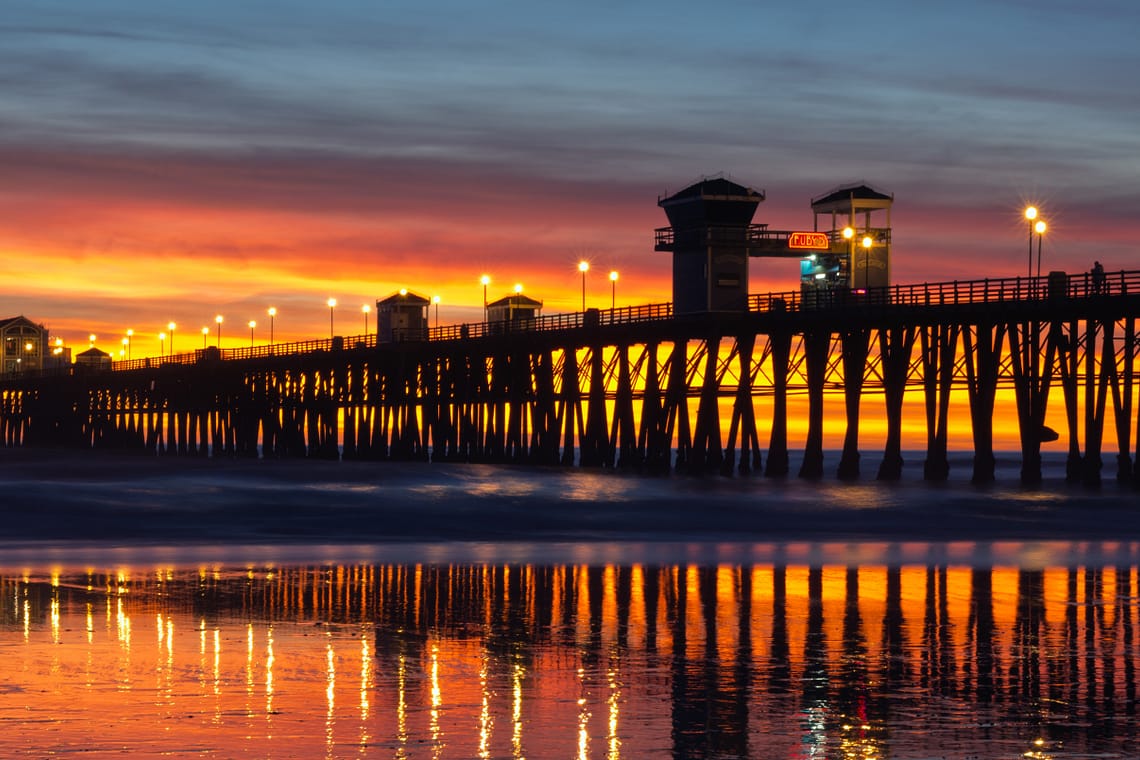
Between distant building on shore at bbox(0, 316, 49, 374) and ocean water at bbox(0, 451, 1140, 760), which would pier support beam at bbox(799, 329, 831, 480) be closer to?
ocean water at bbox(0, 451, 1140, 760)

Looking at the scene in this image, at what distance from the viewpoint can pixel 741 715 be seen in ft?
40.1

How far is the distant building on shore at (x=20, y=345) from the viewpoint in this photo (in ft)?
497

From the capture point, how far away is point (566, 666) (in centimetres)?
1442

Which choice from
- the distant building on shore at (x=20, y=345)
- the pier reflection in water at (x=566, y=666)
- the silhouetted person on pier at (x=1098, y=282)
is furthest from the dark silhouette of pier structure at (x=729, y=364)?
the distant building on shore at (x=20, y=345)

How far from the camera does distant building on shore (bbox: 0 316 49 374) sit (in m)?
152

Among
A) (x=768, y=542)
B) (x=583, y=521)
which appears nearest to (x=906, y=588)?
(x=768, y=542)

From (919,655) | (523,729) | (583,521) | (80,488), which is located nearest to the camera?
(523,729)

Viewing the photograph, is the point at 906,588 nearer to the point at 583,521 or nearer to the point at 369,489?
the point at 583,521

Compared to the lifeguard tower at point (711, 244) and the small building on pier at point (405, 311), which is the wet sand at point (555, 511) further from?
the small building on pier at point (405, 311)

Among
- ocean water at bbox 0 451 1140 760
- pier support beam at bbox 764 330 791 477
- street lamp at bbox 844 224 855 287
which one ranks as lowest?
ocean water at bbox 0 451 1140 760

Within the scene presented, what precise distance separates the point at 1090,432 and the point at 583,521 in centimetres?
1704

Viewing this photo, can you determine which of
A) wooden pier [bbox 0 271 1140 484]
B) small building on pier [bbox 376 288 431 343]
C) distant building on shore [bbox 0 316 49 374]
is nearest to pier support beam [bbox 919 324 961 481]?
wooden pier [bbox 0 271 1140 484]

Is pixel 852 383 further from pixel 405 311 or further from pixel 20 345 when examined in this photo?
pixel 20 345

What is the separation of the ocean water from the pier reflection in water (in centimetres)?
4
